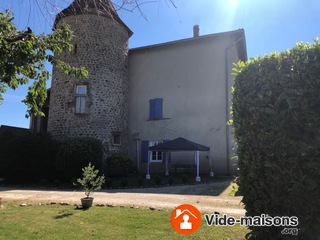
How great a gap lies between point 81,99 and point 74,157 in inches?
169

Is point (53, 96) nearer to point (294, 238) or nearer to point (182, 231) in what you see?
point (182, 231)

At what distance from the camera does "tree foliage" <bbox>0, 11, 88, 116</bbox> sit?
3529mm

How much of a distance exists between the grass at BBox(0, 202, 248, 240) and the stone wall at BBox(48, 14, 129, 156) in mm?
9949

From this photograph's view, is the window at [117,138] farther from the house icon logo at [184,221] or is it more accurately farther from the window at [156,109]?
the house icon logo at [184,221]

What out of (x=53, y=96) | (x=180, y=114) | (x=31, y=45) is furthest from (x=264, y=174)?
(x=53, y=96)

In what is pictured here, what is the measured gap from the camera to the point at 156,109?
18.1m

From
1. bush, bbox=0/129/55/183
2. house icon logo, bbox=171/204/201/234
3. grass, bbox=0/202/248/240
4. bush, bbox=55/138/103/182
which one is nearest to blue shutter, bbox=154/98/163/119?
bush, bbox=55/138/103/182

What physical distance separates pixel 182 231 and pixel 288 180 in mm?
2221

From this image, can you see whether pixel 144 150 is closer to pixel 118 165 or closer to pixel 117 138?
pixel 117 138

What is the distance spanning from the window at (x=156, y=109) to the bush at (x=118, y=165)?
3297mm

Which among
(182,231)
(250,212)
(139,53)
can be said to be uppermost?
(139,53)

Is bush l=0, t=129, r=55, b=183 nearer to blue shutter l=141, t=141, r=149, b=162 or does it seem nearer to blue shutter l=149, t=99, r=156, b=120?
blue shutter l=141, t=141, r=149, b=162

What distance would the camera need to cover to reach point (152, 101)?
18359 millimetres

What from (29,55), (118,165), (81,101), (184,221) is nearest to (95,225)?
(184,221)
